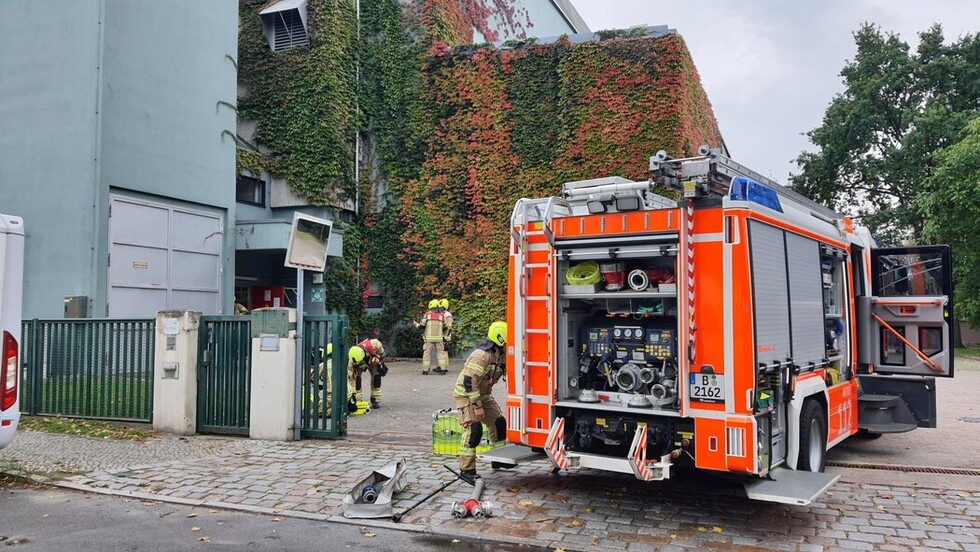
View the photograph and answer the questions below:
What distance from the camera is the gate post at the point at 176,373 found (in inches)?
392

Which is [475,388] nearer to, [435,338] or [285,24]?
[435,338]

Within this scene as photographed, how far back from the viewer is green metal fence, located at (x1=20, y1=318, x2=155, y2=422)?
10.5 metres

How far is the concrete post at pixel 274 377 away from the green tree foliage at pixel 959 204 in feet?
76.8

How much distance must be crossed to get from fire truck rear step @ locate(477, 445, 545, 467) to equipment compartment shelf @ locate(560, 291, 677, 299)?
1.48 m

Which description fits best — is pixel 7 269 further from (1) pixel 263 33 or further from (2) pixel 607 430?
(1) pixel 263 33

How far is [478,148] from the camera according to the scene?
2231cm

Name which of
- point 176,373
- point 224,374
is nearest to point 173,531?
point 224,374

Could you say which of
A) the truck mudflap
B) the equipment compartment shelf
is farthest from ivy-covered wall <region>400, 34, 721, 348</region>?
the truck mudflap

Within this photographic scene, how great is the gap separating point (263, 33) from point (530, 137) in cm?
887

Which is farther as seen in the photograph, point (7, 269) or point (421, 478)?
point (421, 478)

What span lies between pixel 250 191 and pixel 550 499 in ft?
57.4

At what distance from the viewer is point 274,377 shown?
948cm

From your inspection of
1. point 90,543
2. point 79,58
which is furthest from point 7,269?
point 79,58

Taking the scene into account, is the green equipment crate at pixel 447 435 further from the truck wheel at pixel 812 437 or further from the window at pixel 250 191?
the window at pixel 250 191
